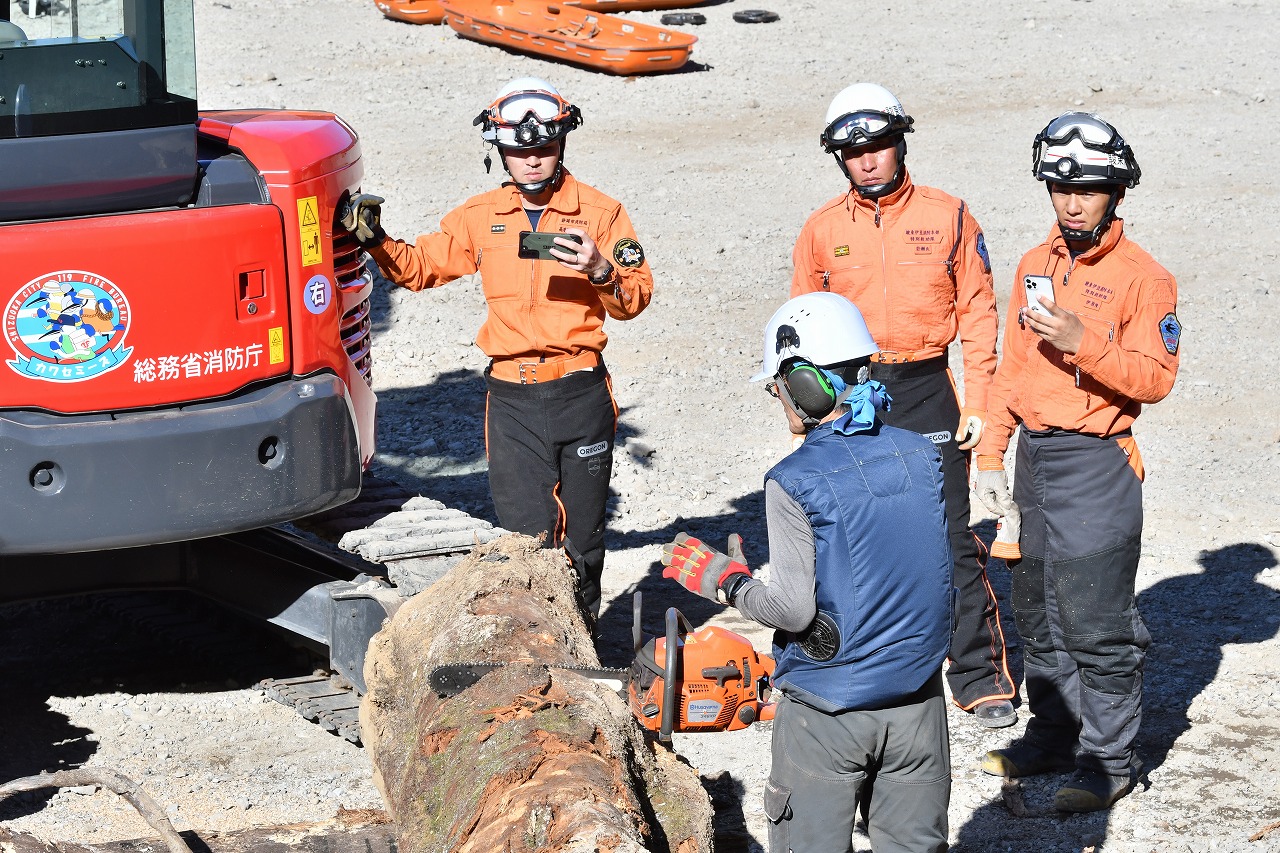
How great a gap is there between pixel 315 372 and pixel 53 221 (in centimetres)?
105

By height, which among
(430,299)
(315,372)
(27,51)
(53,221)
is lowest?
(430,299)

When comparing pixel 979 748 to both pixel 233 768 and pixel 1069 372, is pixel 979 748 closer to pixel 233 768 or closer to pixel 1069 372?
pixel 1069 372

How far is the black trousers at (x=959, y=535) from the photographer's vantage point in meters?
6.03

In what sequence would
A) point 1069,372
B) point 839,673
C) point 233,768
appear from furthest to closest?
point 233,768, point 1069,372, point 839,673

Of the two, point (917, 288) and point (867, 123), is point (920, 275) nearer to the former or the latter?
point (917, 288)

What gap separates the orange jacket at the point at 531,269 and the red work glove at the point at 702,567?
197 centimetres

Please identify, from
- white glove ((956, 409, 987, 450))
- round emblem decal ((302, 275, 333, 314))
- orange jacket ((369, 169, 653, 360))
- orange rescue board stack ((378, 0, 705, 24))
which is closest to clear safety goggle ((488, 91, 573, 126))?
orange jacket ((369, 169, 653, 360))

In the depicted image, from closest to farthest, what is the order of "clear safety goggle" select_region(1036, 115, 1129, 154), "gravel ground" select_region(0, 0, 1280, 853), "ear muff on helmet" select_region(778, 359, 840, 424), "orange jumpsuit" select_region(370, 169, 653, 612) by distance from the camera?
"ear muff on helmet" select_region(778, 359, 840, 424) → "clear safety goggle" select_region(1036, 115, 1129, 154) → "gravel ground" select_region(0, 0, 1280, 853) → "orange jumpsuit" select_region(370, 169, 653, 612)

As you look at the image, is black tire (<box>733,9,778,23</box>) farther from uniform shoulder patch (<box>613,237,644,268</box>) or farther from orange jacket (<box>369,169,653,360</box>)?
uniform shoulder patch (<box>613,237,644,268</box>)

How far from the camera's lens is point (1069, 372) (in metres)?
5.42

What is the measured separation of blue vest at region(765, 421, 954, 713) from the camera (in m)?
3.80

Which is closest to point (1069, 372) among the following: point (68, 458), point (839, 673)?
point (839, 673)

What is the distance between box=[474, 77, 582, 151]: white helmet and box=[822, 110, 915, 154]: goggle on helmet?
3.44 feet

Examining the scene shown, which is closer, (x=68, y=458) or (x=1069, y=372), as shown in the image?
(x=68, y=458)
